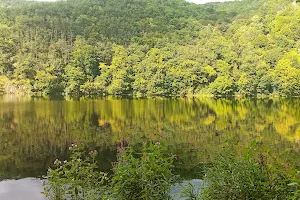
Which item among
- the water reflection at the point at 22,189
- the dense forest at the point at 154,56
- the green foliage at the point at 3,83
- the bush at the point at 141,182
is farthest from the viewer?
the green foliage at the point at 3,83

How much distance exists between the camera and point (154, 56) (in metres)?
57.0

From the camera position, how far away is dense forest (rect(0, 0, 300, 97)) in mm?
50562

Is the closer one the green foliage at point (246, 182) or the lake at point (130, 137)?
the green foliage at point (246, 182)

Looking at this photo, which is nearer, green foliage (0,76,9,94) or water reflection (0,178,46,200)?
water reflection (0,178,46,200)

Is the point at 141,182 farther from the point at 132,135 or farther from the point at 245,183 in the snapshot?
the point at 132,135

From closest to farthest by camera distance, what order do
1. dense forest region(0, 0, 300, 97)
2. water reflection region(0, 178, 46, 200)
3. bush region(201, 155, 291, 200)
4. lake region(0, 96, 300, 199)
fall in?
bush region(201, 155, 291, 200)
water reflection region(0, 178, 46, 200)
lake region(0, 96, 300, 199)
dense forest region(0, 0, 300, 97)

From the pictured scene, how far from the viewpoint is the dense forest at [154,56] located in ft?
166

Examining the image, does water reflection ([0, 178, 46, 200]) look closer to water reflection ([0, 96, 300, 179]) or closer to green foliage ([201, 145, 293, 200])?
water reflection ([0, 96, 300, 179])

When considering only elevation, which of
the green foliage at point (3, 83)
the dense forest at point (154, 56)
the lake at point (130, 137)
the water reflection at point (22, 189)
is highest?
the dense forest at point (154, 56)

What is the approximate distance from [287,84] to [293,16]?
58.7ft

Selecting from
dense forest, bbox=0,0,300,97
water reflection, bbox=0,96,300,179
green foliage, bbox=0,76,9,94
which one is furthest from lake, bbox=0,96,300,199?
green foliage, bbox=0,76,9,94

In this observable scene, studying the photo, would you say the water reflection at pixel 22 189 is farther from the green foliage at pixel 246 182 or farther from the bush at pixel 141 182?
the green foliage at pixel 246 182

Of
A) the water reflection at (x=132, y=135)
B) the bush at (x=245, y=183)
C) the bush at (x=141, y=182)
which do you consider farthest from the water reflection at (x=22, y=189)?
the bush at (x=245, y=183)

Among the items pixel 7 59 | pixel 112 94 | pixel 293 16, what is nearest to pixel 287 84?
pixel 293 16
